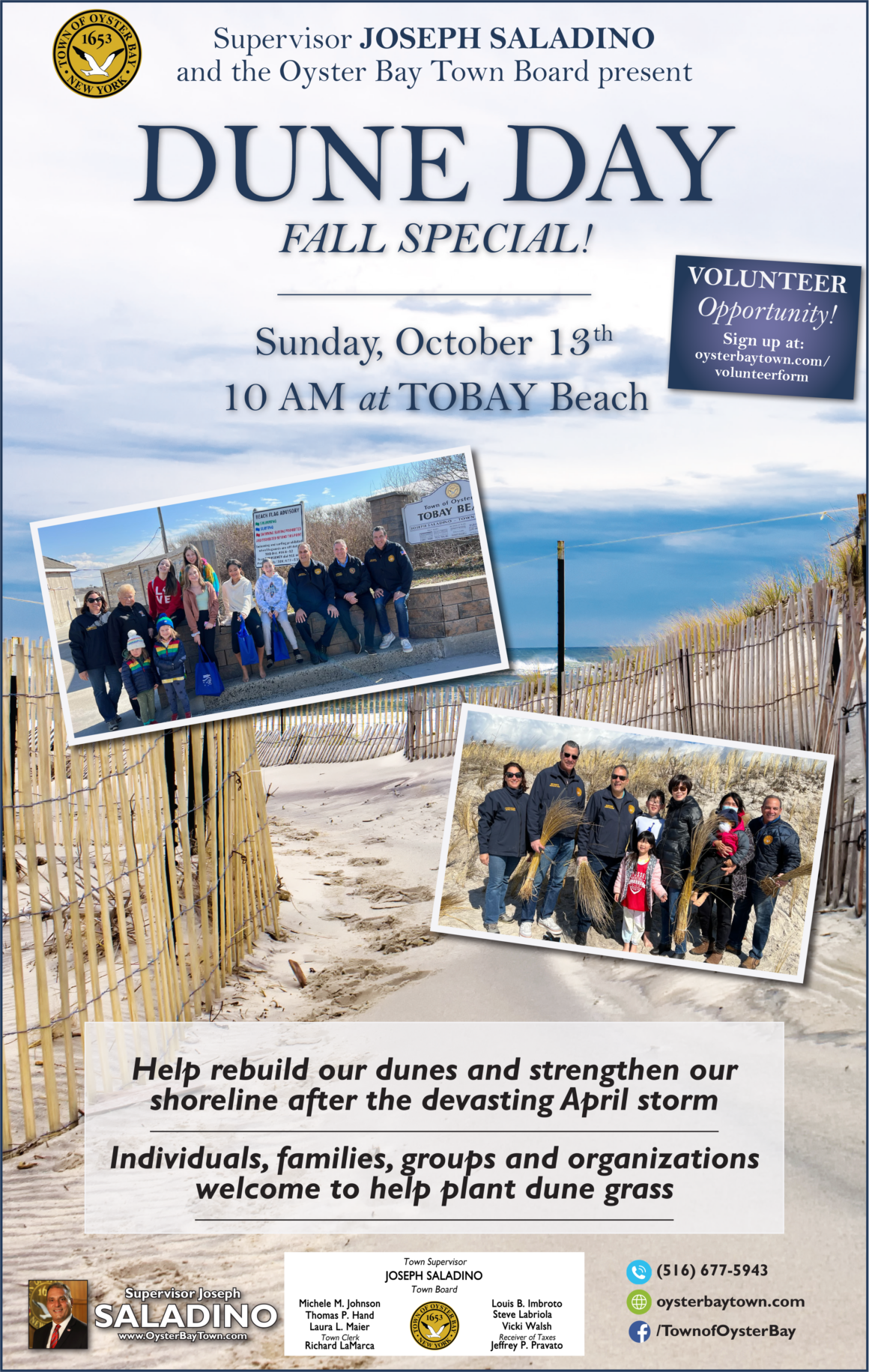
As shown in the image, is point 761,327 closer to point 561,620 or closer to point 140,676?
point 561,620

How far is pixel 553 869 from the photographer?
3172 mm

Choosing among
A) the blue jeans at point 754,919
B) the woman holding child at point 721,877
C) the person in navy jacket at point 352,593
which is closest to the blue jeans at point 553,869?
the woman holding child at point 721,877

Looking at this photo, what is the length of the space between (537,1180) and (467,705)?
147cm

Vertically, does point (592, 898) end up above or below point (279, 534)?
below

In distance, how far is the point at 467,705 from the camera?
10.3ft

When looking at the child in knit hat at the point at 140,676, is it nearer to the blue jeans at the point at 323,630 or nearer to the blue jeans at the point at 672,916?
the blue jeans at the point at 323,630

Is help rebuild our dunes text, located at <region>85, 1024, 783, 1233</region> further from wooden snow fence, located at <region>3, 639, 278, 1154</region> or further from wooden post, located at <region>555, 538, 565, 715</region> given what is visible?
wooden post, located at <region>555, 538, 565, 715</region>

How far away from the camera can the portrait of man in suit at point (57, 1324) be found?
2.87m

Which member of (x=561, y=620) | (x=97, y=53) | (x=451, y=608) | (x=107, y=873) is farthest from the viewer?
(x=561, y=620)

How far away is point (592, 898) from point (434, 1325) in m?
1.30

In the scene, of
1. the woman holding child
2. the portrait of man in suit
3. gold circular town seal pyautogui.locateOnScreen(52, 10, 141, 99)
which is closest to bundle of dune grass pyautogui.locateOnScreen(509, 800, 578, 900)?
the woman holding child

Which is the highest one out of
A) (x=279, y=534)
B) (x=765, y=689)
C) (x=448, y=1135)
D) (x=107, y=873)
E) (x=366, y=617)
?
(x=279, y=534)

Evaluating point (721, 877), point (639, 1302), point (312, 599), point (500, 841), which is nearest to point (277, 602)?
point (312, 599)

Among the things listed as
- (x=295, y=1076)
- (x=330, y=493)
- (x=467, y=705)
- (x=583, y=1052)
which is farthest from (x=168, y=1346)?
(x=330, y=493)
